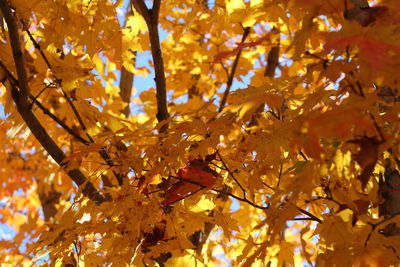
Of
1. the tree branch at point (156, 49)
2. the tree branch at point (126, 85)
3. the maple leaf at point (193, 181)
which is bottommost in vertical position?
the maple leaf at point (193, 181)

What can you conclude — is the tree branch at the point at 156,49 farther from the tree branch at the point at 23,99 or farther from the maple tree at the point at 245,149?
the tree branch at the point at 23,99

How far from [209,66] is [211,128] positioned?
158 centimetres

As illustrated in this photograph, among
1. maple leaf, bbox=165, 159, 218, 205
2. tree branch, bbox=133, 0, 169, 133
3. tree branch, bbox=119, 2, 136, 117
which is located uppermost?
tree branch, bbox=119, 2, 136, 117

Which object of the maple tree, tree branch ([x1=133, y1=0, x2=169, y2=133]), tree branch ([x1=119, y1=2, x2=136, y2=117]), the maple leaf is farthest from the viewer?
tree branch ([x1=119, y1=2, x2=136, y2=117])

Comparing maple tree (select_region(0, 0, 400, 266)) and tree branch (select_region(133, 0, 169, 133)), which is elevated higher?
tree branch (select_region(133, 0, 169, 133))

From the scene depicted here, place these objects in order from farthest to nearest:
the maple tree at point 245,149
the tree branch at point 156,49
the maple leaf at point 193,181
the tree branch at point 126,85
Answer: the tree branch at point 126,85, the tree branch at point 156,49, the maple leaf at point 193,181, the maple tree at point 245,149

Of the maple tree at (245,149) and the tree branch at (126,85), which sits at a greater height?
the tree branch at (126,85)

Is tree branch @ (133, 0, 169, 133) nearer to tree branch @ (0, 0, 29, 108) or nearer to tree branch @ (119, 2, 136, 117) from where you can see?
tree branch @ (0, 0, 29, 108)

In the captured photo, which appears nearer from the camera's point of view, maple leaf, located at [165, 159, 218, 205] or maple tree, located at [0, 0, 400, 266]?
maple tree, located at [0, 0, 400, 266]

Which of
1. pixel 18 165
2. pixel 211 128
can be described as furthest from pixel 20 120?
pixel 18 165

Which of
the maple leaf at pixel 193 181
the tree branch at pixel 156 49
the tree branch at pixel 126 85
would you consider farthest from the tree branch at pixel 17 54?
the tree branch at pixel 126 85

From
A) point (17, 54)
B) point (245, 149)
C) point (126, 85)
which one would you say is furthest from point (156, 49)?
point (126, 85)

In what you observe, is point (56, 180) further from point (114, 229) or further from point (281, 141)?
point (281, 141)

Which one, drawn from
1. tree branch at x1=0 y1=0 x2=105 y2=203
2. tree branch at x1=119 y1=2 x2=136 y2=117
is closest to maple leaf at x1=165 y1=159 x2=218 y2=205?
tree branch at x1=0 y1=0 x2=105 y2=203
